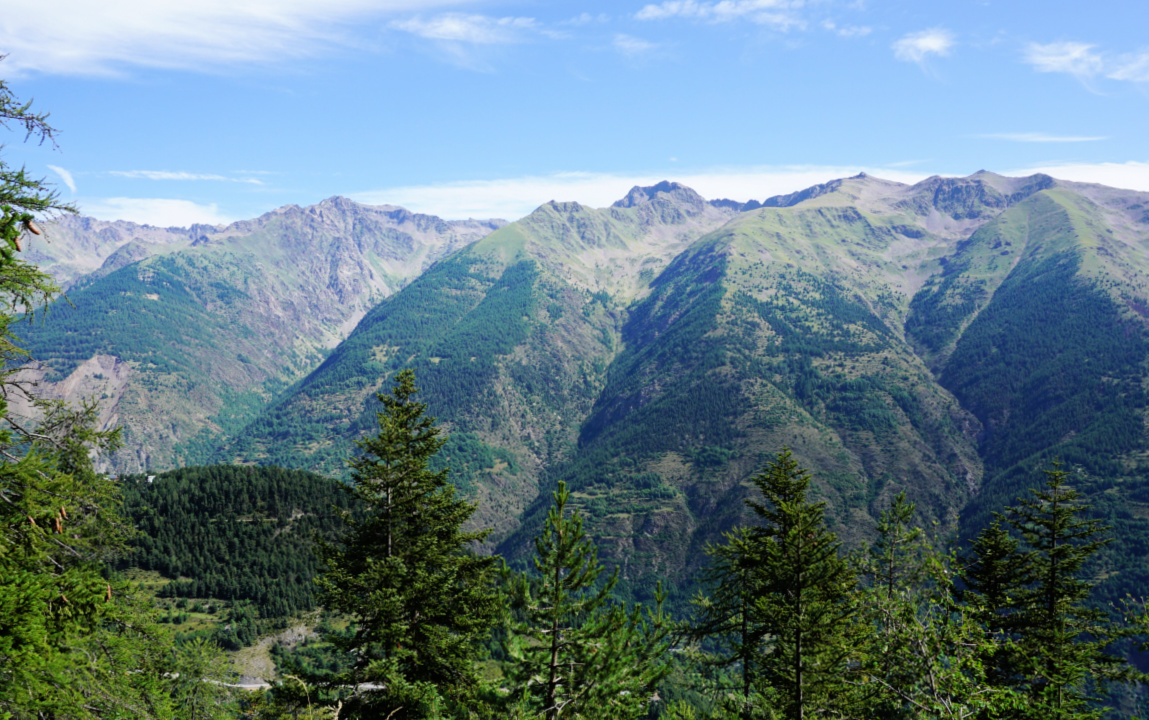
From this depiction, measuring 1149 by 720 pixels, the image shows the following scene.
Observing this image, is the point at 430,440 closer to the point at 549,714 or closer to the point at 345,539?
the point at 345,539

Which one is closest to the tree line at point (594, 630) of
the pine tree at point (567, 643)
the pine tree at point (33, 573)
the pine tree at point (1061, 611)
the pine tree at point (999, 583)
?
the pine tree at point (567, 643)

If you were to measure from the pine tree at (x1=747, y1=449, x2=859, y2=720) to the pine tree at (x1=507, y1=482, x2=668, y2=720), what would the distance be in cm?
703

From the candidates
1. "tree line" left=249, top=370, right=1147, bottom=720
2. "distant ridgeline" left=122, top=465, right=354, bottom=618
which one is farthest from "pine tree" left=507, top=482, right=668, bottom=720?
"distant ridgeline" left=122, top=465, right=354, bottom=618

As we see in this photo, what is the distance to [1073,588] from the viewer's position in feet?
106

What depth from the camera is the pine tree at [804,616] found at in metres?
23.2

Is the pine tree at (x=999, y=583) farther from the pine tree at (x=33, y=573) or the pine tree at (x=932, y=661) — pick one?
the pine tree at (x=33, y=573)

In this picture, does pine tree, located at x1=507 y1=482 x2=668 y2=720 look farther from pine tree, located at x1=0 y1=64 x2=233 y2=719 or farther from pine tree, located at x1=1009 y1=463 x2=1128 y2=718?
pine tree, located at x1=1009 y1=463 x2=1128 y2=718

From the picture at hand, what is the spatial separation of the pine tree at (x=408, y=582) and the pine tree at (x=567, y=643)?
3323 mm

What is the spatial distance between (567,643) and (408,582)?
19.8 feet

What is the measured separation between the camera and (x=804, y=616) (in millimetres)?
23125

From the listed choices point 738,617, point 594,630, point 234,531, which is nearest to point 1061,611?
point 738,617

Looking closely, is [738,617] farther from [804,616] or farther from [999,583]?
[999,583]

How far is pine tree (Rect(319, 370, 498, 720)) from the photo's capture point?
2036 centimetres

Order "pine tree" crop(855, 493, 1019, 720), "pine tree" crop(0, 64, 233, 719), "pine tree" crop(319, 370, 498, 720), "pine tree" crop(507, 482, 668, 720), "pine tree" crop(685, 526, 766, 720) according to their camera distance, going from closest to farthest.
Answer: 1. "pine tree" crop(0, 64, 233, 719)
2. "pine tree" crop(855, 493, 1019, 720)
3. "pine tree" crop(507, 482, 668, 720)
4. "pine tree" crop(319, 370, 498, 720)
5. "pine tree" crop(685, 526, 766, 720)
